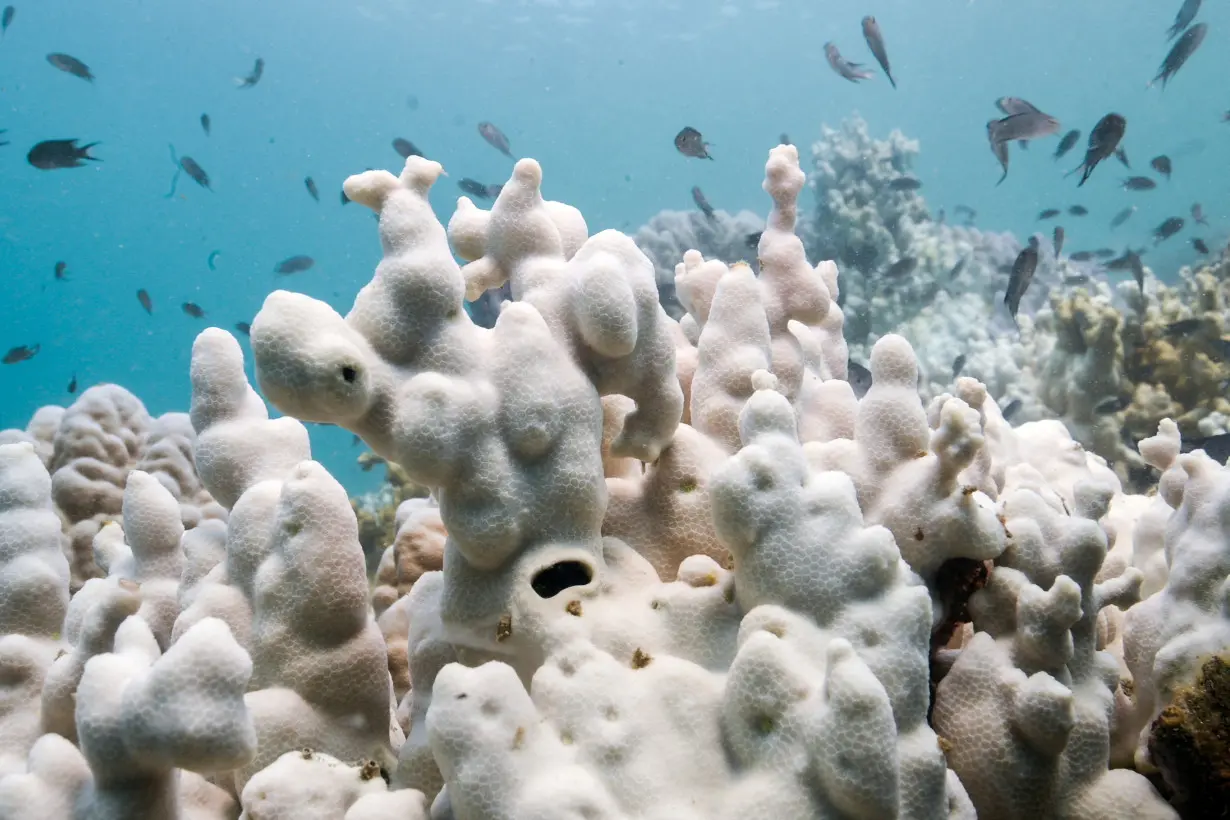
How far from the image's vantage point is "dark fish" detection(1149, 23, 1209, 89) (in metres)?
7.76

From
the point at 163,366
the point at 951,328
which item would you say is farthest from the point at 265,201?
the point at 951,328

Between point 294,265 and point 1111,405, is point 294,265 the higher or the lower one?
the lower one

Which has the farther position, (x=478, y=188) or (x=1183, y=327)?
(x=478, y=188)

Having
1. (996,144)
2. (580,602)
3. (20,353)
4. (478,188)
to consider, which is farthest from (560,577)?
(20,353)

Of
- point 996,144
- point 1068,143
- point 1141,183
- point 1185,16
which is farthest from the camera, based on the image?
point 1141,183

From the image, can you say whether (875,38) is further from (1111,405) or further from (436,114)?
(436,114)

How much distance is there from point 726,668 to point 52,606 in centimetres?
183

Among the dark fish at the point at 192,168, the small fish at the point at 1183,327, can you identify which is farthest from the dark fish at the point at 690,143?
the dark fish at the point at 192,168

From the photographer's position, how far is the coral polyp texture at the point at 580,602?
4.11 ft

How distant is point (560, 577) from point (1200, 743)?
1.33m

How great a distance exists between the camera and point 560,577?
1.65 m

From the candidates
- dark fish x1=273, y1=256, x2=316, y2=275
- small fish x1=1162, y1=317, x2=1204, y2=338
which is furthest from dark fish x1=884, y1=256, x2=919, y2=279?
dark fish x1=273, y1=256, x2=316, y2=275

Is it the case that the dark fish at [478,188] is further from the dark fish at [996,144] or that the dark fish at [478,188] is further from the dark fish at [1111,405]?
the dark fish at [1111,405]

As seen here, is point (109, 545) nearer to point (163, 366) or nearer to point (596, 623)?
point (596, 623)
